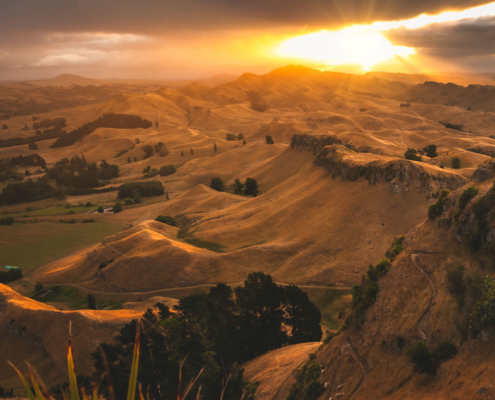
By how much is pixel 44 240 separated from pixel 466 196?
86948mm

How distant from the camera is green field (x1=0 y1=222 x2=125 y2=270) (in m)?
75.5

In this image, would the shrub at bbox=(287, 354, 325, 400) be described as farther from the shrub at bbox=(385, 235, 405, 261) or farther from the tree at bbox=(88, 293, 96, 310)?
the tree at bbox=(88, 293, 96, 310)

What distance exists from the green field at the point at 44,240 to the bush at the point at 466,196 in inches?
2952

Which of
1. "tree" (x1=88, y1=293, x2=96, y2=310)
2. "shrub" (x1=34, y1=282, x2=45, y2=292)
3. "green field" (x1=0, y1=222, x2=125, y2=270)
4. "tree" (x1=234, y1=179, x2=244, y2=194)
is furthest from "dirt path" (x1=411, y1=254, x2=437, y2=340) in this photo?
"tree" (x1=234, y1=179, x2=244, y2=194)

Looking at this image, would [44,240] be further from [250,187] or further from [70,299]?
[250,187]

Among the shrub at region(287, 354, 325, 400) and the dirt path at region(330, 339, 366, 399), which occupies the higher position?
the dirt path at region(330, 339, 366, 399)

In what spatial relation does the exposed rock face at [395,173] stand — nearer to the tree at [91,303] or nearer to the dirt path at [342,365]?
the dirt path at [342,365]

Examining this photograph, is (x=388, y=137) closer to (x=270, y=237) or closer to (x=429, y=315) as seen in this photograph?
(x=270, y=237)

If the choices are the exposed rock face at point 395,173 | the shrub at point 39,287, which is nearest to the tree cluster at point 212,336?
the exposed rock face at point 395,173

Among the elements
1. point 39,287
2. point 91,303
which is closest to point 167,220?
point 39,287

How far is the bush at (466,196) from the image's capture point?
23.2m

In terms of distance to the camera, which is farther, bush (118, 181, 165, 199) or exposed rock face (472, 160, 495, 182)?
bush (118, 181, 165, 199)

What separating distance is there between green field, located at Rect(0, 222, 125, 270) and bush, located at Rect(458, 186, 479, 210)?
7499 cm

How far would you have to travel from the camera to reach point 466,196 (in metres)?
23.3
